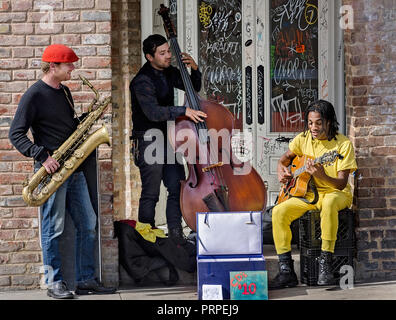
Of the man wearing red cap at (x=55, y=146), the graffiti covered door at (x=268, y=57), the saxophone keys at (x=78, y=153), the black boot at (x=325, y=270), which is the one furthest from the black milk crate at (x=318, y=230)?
the saxophone keys at (x=78, y=153)

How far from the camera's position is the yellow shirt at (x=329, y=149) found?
6.80 metres

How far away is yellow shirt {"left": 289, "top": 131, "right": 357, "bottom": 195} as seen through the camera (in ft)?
22.3

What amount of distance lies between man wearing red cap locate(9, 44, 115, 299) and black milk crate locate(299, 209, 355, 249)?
163 centimetres

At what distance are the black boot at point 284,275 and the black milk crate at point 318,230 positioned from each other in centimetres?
19

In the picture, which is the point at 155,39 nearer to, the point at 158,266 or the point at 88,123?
the point at 88,123

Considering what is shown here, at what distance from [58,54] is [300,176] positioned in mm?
2110

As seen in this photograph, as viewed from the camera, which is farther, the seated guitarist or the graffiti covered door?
the graffiti covered door

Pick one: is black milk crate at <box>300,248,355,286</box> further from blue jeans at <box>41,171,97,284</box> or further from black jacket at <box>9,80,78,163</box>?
black jacket at <box>9,80,78,163</box>

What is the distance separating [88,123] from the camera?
21.9ft

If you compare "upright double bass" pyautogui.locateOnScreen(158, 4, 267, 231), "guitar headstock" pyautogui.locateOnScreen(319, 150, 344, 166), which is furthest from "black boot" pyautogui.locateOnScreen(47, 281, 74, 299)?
"guitar headstock" pyautogui.locateOnScreen(319, 150, 344, 166)

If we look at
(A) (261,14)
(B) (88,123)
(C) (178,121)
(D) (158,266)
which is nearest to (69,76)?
(B) (88,123)

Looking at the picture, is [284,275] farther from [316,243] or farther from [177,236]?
[177,236]

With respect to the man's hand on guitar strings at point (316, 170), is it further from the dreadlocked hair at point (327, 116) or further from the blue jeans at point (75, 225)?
the blue jeans at point (75, 225)

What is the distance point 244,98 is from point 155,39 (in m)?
1.30
